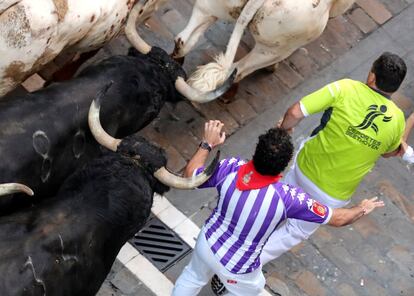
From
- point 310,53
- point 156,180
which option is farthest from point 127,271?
point 310,53

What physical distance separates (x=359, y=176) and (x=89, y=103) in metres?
1.92

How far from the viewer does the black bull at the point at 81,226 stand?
447 centimetres

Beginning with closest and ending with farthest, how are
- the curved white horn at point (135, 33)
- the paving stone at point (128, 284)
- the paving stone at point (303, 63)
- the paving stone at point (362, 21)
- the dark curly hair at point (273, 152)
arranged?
the dark curly hair at point (273, 152)
the paving stone at point (128, 284)
the curved white horn at point (135, 33)
the paving stone at point (303, 63)
the paving stone at point (362, 21)

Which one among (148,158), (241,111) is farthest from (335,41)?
(148,158)

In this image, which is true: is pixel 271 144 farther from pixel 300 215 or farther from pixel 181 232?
pixel 181 232

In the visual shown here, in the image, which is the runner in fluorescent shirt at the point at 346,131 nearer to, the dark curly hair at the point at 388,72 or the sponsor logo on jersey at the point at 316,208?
the dark curly hair at the point at 388,72

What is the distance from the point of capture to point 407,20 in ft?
28.9

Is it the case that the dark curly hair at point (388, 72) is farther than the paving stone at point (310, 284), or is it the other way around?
the paving stone at point (310, 284)

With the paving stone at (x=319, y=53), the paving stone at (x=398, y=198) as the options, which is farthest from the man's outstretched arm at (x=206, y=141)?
the paving stone at (x=319, y=53)

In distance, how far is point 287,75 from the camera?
7.96 meters

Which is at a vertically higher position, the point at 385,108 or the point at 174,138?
the point at 385,108

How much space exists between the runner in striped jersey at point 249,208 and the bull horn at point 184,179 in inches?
3.5

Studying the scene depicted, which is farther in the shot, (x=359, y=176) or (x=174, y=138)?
(x=174, y=138)

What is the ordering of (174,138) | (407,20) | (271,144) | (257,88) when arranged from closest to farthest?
1. (271,144)
2. (174,138)
3. (257,88)
4. (407,20)
